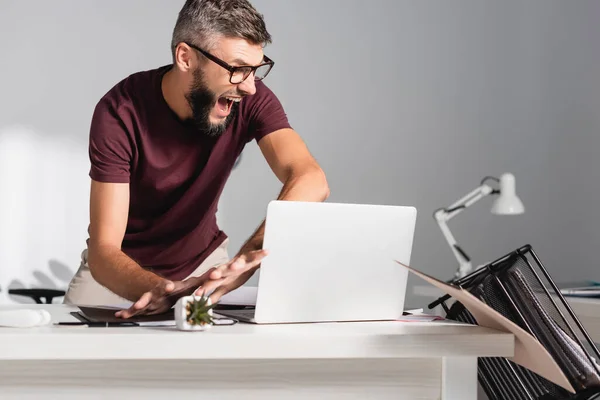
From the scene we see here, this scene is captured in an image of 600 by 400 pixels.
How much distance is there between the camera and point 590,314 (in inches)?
85.7

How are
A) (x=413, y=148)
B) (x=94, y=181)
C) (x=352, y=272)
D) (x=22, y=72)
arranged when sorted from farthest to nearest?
(x=413, y=148)
(x=22, y=72)
(x=94, y=181)
(x=352, y=272)

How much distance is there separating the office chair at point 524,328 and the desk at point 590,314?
2.60ft

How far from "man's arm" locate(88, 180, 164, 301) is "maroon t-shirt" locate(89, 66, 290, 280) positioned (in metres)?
0.08

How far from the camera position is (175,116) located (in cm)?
205

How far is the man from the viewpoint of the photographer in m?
1.86

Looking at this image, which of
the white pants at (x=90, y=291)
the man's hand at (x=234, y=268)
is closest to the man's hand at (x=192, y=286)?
the man's hand at (x=234, y=268)

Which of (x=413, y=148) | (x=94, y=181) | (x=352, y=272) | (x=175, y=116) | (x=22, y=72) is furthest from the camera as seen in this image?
(x=413, y=148)

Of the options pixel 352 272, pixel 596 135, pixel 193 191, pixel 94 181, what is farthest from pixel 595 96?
pixel 352 272

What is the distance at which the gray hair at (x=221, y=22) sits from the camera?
6.19 ft

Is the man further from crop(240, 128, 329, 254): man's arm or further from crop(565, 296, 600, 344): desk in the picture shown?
crop(565, 296, 600, 344): desk

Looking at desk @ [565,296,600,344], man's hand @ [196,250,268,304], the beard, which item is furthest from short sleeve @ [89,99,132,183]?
desk @ [565,296,600,344]

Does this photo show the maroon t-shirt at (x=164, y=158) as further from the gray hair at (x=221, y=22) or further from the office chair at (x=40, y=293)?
the office chair at (x=40, y=293)

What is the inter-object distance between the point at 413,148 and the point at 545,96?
29.8 inches

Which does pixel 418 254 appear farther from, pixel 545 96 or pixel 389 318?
pixel 389 318
